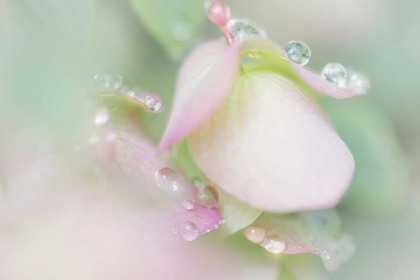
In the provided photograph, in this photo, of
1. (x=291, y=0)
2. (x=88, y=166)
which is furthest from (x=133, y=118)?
(x=291, y=0)

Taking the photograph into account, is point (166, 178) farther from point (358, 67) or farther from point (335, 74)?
point (358, 67)

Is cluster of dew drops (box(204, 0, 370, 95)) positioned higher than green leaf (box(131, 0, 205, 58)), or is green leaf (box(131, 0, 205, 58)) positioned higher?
cluster of dew drops (box(204, 0, 370, 95))

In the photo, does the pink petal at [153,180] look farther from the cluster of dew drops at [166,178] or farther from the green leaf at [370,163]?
the green leaf at [370,163]

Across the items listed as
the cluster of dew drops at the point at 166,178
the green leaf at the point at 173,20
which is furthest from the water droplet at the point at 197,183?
the green leaf at the point at 173,20

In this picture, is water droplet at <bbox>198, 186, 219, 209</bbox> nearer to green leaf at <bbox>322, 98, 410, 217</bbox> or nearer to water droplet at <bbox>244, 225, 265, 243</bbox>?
water droplet at <bbox>244, 225, 265, 243</bbox>

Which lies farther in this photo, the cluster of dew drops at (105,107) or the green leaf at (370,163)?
the green leaf at (370,163)

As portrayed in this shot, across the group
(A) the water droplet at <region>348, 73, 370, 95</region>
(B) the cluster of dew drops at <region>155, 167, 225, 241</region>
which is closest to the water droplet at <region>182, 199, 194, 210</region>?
(B) the cluster of dew drops at <region>155, 167, 225, 241</region>

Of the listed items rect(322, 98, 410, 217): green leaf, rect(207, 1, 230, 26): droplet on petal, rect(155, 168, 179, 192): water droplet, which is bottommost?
rect(322, 98, 410, 217): green leaf
